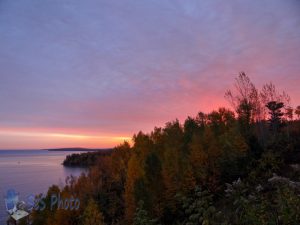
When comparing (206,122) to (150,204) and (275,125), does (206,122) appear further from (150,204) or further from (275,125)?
(150,204)

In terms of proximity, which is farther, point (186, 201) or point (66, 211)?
point (66, 211)

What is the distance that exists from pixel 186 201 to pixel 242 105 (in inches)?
1291

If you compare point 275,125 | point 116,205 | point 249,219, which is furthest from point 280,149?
point 249,219

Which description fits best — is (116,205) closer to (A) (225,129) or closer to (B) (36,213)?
(B) (36,213)

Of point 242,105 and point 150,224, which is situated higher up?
point 242,105

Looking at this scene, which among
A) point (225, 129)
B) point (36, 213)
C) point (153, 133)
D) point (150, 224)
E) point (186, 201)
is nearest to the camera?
point (186, 201)

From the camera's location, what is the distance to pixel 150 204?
26.1 metres

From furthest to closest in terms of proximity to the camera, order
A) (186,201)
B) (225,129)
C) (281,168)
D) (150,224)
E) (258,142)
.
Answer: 1. (225,129)
2. (258,142)
3. (281,168)
4. (150,224)
5. (186,201)

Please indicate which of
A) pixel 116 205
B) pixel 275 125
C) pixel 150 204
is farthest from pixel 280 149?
pixel 116 205

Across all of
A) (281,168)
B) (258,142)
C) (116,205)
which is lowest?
(116,205)

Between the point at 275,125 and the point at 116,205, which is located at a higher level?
the point at 275,125

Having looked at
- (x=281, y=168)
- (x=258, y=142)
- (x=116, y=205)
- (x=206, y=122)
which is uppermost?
(x=206, y=122)

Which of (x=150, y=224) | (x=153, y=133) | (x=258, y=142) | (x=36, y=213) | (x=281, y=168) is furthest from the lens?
(x=153, y=133)

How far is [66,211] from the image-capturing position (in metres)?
30.8
